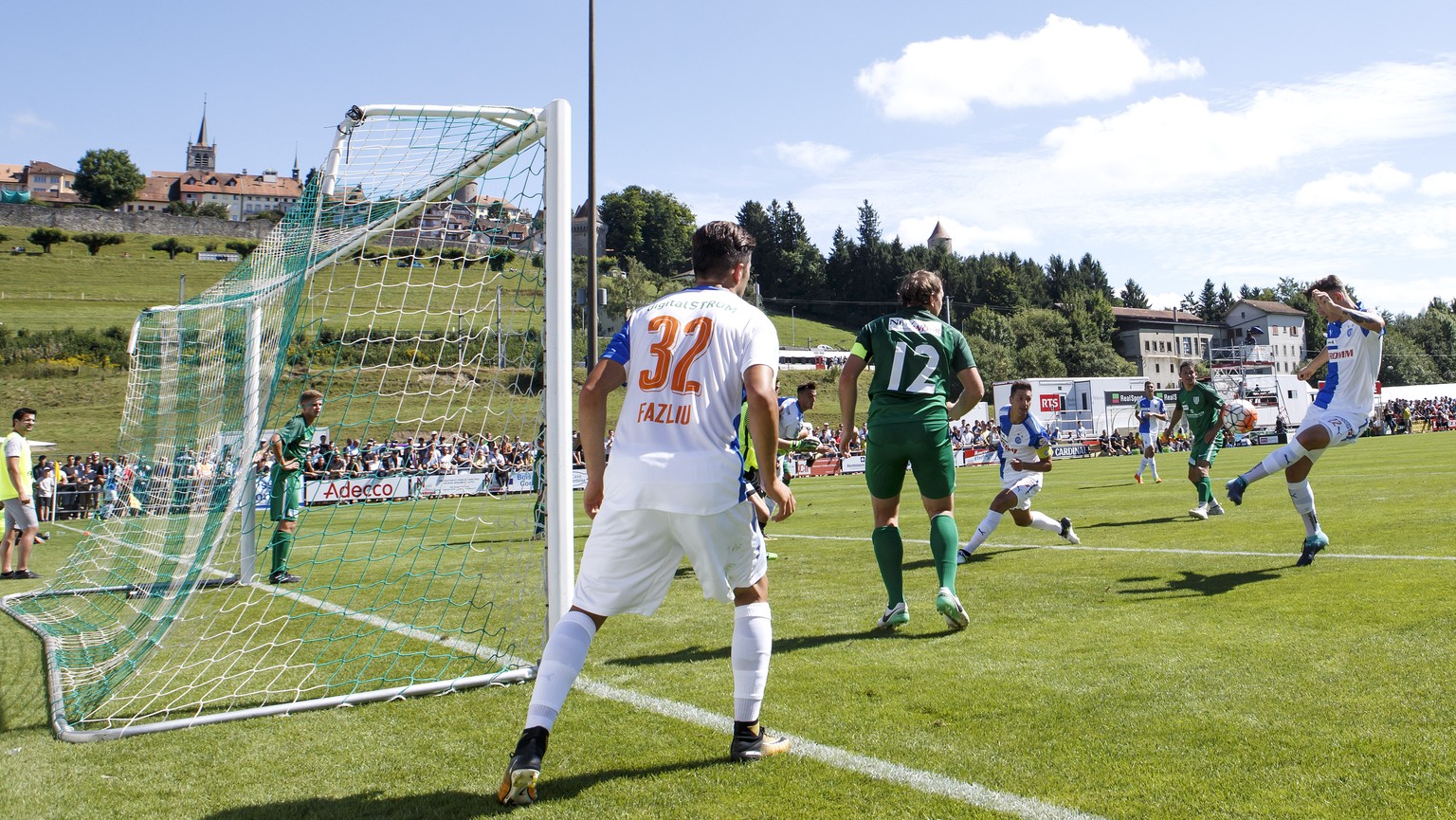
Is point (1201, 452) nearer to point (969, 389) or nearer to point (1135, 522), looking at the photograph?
point (1135, 522)

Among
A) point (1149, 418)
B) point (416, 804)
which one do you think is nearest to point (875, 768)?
point (416, 804)

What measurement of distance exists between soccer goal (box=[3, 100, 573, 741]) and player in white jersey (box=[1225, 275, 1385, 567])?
220 inches

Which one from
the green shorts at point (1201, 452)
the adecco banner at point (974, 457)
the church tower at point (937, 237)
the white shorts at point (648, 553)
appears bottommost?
the adecco banner at point (974, 457)

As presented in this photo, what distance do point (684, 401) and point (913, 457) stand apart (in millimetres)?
2697

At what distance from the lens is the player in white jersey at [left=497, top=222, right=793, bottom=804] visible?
336 cm

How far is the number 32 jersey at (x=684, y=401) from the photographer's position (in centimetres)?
336

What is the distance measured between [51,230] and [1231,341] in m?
131

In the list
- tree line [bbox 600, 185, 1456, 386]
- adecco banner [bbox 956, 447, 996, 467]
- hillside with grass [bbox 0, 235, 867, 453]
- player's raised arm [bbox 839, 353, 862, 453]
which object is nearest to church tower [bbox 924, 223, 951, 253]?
tree line [bbox 600, 185, 1456, 386]

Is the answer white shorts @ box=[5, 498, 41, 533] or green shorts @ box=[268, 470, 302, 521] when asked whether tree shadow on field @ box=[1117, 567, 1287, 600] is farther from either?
white shorts @ box=[5, 498, 41, 533]

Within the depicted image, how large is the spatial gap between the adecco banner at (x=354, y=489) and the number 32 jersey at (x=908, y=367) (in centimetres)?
2055

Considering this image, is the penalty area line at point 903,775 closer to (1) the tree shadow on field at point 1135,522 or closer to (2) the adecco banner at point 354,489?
(1) the tree shadow on field at point 1135,522

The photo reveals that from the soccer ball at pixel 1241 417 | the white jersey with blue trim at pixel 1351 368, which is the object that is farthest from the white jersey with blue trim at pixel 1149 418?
the white jersey with blue trim at pixel 1351 368

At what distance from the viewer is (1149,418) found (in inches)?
774

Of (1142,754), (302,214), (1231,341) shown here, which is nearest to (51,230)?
(302,214)
